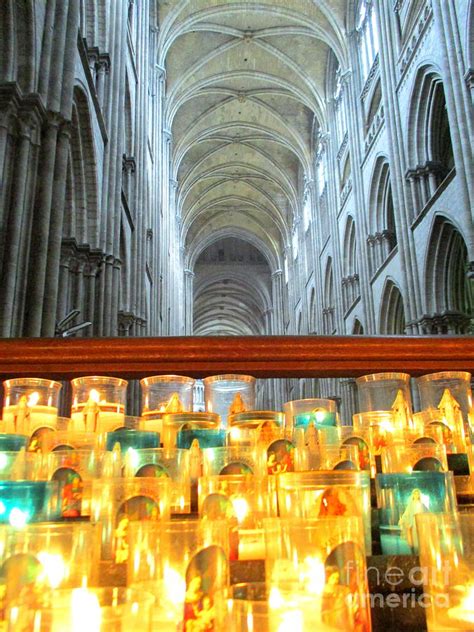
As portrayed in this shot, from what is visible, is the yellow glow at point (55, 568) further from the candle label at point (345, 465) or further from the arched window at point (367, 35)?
the arched window at point (367, 35)

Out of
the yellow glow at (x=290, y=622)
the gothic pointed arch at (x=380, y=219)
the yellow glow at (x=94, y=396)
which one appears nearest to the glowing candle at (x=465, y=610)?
the yellow glow at (x=290, y=622)

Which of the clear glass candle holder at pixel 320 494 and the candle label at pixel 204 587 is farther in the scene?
the clear glass candle holder at pixel 320 494

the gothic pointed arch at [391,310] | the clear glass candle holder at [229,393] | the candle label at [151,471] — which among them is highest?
the gothic pointed arch at [391,310]

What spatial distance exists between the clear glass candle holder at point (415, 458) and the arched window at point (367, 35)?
54.5 feet

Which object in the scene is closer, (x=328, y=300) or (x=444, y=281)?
(x=444, y=281)

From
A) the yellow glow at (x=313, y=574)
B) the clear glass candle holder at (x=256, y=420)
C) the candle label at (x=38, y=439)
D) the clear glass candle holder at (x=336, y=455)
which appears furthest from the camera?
the clear glass candle holder at (x=256, y=420)

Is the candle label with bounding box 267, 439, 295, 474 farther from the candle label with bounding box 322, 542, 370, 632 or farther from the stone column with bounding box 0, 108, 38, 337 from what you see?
the stone column with bounding box 0, 108, 38, 337

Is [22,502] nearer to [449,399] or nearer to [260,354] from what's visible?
[260,354]

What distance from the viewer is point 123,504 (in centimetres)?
146

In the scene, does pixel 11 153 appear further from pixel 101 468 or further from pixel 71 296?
pixel 101 468

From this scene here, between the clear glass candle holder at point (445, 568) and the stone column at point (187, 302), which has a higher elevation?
the stone column at point (187, 302)

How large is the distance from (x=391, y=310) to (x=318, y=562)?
14.8 metres

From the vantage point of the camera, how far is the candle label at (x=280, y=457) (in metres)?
1.89

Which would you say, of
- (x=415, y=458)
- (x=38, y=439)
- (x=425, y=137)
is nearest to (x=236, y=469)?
(x=415, y=458)
